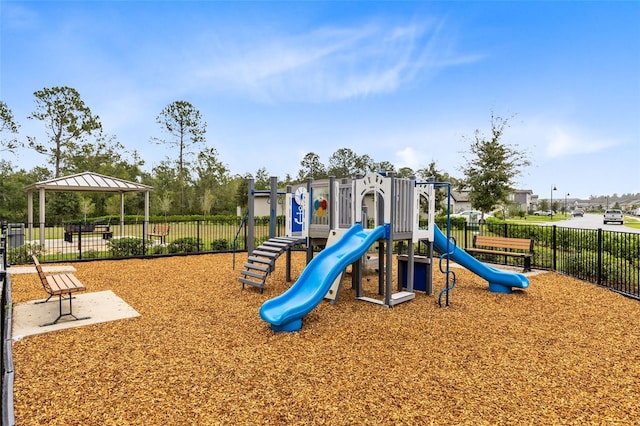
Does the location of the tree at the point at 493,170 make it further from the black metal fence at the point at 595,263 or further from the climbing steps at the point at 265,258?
the climbing steps at the point at 265,258

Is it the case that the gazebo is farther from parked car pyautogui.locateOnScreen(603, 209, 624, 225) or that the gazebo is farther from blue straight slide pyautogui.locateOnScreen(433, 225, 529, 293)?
parked car pyautogui.locateOnScreen(603, 209, 624, 225)

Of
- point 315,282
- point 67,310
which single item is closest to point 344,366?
point 315,282

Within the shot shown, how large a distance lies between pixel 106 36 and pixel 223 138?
25.5 m

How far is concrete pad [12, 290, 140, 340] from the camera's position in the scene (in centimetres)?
512

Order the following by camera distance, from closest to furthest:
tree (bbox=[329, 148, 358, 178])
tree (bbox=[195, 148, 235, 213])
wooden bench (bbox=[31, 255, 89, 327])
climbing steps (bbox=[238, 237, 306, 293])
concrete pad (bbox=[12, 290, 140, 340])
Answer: concrete pad (bbox=[12, 290, 140, 340]) < wooden bench (bbox=[31, 255, 89, 327]) < climbing steps (bbox=[238, 237, 306, 293]) < tree (bbox=[195, 148, 235, 213]) < tree (bbox=[329, 148, 358, 178])

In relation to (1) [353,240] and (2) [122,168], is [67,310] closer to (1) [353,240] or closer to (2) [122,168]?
(1) [353,240]

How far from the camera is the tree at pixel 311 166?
5262 cm

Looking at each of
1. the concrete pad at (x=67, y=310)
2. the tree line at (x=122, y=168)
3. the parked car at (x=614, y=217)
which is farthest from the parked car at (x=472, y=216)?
the concrete pad at (x=67, y=310)

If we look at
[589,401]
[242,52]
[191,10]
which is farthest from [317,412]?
[242,52]

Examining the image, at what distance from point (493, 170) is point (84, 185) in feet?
61.5

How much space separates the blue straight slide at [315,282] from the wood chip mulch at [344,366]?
253 millimetres

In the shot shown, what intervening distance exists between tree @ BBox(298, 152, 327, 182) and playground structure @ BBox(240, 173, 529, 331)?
44.2m

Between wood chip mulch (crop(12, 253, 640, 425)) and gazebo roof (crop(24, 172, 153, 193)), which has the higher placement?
gazebo roof (crop(24, 172, 153, 193))

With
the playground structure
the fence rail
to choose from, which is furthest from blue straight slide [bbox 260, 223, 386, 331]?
the fence rail
